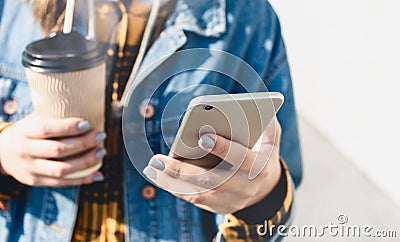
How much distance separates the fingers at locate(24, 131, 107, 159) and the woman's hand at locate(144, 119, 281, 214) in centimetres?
6

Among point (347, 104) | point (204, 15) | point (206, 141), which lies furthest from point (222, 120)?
point (347, 104)

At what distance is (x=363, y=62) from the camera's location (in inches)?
32.8

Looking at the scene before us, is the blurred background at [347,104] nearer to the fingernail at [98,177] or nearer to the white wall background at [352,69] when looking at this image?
the white wall background at [352,69]

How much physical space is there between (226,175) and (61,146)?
0.14 meters

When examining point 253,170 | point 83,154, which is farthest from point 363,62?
point 83,154

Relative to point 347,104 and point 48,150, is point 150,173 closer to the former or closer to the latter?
point 48,150

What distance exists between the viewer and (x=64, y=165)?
0.52 meters

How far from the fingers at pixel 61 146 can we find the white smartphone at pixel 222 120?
7 cm

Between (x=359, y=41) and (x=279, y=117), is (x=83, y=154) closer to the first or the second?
(x=279, y=117)

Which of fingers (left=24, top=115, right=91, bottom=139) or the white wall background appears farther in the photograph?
the white wall background

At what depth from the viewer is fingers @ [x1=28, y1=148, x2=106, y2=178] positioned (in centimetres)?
52

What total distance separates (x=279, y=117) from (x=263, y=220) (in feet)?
0.34

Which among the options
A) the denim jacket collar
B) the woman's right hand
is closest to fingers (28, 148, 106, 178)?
the woman's right hand

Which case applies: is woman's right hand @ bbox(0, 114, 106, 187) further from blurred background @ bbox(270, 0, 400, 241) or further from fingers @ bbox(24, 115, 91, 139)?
blurred background @ bbox(270, 0, 400, 241)
